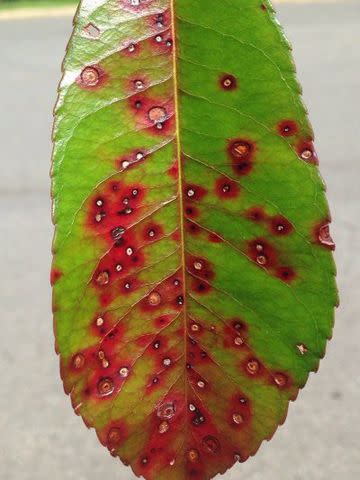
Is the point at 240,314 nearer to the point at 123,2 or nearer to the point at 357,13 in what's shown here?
the point at 123,2

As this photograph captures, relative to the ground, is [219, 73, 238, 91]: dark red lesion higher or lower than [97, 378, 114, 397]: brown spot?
higher

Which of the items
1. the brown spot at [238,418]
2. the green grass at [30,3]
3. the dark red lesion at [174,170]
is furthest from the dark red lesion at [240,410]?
the green grass at [30,3]

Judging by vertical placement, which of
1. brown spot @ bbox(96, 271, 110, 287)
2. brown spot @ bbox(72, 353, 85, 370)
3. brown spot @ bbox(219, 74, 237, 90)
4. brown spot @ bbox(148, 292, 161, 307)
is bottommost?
Result: brown spot @ bbox(72, 353, 85, 370)

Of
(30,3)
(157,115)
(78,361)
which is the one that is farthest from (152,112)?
(30,3)

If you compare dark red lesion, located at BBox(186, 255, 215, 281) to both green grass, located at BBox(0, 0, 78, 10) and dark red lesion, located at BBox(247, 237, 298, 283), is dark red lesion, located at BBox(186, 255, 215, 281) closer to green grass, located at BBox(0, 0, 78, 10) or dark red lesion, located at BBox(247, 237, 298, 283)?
dark red lesion, located at BBox(247, 237, 298, 283)

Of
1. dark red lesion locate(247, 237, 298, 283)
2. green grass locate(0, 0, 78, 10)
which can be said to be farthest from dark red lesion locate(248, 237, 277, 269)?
green grass locate(0, 0, 78, 10)

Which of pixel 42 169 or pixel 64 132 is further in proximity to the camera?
pixel 42 169

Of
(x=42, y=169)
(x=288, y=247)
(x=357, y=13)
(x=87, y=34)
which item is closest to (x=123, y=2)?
(x=87, y=34)
